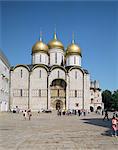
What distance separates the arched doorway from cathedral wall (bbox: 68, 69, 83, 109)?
4.18 ft

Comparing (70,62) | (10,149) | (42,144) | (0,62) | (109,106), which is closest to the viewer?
(10,149)

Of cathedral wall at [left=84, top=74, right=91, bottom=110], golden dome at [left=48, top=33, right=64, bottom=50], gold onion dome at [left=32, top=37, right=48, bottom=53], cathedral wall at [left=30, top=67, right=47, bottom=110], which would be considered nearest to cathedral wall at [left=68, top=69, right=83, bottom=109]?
cathedral wall at [left=84, top=74, right=91, bottom=110]

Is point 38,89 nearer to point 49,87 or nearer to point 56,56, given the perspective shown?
point 49,87

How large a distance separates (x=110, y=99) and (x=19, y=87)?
128 feet

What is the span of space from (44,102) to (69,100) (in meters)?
4.97

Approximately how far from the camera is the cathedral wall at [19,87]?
48.2 meters

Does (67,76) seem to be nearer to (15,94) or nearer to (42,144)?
(15,94)

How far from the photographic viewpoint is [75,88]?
49531mm

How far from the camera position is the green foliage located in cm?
7492

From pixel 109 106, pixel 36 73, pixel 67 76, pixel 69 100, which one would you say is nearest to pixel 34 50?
pixel 36 73

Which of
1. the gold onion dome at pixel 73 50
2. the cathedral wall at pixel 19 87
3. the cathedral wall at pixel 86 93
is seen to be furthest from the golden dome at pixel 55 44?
the cathedral wall at pixel 86 93

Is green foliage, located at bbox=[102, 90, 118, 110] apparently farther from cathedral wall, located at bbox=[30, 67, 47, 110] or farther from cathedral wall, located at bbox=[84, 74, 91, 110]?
cathedral wall, located at bbox=[30, 67, 47, 110]

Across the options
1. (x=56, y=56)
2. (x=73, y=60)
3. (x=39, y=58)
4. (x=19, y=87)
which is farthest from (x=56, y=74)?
(x=19, y=87)

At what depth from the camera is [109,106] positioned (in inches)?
3088
